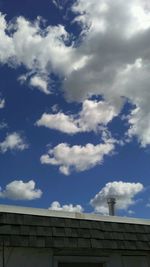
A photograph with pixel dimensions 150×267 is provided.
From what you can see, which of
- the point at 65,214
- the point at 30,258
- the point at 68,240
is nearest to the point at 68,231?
the point at 68,240

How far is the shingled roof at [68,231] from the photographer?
9430 millimetres

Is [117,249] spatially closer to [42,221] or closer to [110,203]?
[42,221]

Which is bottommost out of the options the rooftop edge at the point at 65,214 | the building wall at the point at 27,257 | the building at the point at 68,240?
the building wall at the point at 27,257

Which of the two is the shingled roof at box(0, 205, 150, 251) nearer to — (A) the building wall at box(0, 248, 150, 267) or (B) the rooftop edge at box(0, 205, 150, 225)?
(B) the rooftop edge at box(0, 205, 150, 225)

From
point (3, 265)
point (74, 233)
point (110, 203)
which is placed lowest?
point (3, 265)

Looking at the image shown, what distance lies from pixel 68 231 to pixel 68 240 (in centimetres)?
21

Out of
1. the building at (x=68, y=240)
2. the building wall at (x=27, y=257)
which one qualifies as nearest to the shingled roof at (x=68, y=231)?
the building at (x=68, y=240)

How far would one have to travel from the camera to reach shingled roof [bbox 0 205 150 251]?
9.43 m

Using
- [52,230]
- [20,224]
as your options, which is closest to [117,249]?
[52,230]

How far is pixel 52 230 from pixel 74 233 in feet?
1.68

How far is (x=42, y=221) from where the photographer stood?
988cm

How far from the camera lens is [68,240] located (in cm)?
991

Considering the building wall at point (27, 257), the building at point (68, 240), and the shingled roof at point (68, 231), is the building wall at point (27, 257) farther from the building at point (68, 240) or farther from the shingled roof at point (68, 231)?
the shingled roof at point (68, 231)

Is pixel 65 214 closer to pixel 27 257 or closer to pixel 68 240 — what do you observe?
pixel 68 240
